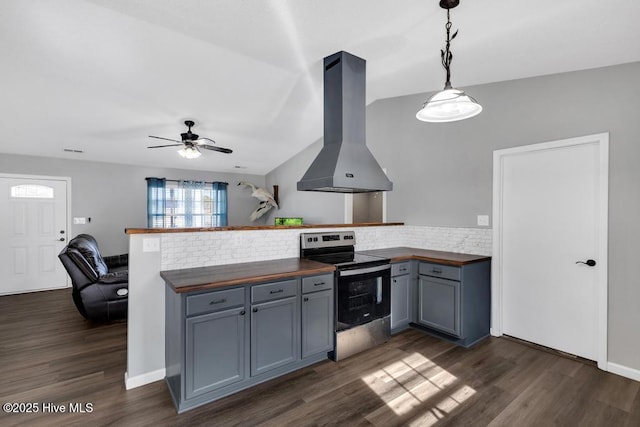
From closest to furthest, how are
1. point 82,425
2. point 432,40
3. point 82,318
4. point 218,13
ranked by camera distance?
point 82,425 → point 218,13 → point 432,40 → point 82,318

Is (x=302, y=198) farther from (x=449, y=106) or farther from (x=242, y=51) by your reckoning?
(x=449, y=106)

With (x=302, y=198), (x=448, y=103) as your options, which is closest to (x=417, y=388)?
(x=448, y=103)

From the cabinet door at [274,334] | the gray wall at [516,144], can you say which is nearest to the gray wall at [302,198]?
the gray wall at [516,144]

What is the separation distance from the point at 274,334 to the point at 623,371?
9.39ft

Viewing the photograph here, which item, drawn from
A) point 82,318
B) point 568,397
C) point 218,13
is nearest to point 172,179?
point 82,318

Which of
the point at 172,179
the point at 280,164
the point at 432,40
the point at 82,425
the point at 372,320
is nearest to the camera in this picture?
the point at 82,425

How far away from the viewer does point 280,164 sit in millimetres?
6910

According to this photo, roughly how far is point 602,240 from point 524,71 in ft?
5.58

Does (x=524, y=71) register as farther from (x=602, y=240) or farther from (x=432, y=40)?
(x=602, y=240)

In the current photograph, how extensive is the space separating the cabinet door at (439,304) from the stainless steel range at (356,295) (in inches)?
19.5

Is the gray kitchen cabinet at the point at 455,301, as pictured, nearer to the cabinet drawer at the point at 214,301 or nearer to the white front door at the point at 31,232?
the cabinet drawer at the point at 214,301

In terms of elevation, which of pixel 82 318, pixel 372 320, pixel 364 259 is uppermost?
pixel 364 259

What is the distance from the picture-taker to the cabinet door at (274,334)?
2.18 meters

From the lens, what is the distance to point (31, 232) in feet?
16.1
